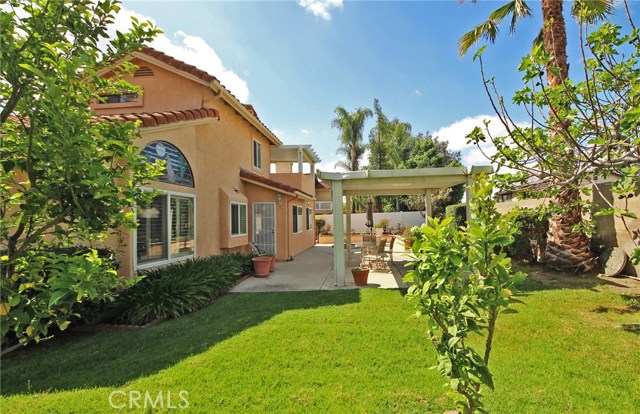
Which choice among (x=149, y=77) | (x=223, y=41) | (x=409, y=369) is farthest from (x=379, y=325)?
(x=149, y=77)

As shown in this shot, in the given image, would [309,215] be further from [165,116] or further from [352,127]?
[165,116]

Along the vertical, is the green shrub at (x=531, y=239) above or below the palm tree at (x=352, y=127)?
below

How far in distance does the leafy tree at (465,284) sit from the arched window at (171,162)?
8.07 metres

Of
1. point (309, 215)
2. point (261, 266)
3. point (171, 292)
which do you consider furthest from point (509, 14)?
point (309, 215)

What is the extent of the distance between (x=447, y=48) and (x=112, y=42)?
38.1 feet

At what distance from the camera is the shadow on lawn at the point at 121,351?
161 inches

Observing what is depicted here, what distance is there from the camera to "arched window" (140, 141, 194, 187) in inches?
324

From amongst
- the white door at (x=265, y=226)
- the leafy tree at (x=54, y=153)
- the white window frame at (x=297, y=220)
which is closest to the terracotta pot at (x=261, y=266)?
the white door at (x=265, y=226)

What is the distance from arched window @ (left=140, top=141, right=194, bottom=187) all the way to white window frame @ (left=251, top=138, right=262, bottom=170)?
624 cm

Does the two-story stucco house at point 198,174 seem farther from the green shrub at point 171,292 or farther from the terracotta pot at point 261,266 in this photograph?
the terracotta pot at point 261,266

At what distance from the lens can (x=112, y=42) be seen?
244cm

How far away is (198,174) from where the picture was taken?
406 inches

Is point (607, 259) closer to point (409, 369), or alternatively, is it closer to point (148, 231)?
point (409, 369)

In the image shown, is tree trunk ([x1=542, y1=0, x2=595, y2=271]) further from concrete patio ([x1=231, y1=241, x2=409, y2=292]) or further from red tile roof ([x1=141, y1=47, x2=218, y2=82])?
red tile roof ([x1=141, y1=47, x2=218, y2=82])
